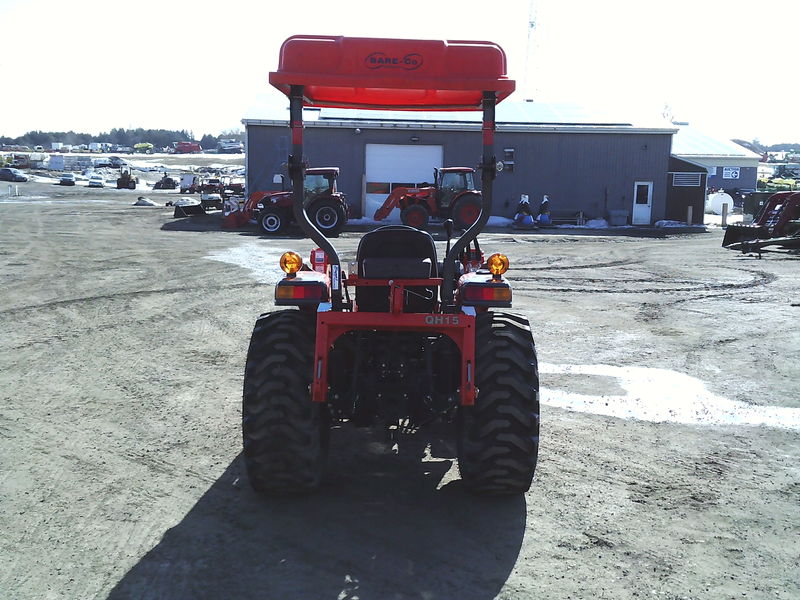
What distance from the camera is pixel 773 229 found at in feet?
69.5

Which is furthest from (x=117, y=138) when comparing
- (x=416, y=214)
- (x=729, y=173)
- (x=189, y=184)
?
(x=416, y=214)

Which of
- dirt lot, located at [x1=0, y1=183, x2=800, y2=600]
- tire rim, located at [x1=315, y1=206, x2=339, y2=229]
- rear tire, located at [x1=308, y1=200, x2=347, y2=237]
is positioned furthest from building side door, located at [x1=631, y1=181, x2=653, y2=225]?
dirt lot, located at [x1=0, y1=183, x2=800, y2=600]

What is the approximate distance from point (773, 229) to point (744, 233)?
81 centimetres

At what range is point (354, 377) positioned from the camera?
5109 millimetres

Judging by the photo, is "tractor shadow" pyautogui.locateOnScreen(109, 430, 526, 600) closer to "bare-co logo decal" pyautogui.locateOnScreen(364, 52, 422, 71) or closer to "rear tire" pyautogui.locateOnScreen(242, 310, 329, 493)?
"rear tire" pyautogui.locateOnScreen(242, 310, 329, 493)

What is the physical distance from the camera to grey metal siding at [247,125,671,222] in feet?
106

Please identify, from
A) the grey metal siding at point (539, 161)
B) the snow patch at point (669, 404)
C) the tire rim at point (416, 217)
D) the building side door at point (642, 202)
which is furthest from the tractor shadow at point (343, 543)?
the building side door at point (642, 202)

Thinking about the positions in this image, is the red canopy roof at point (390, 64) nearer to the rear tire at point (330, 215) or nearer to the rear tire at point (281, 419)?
the rear tire at point (281, 419)

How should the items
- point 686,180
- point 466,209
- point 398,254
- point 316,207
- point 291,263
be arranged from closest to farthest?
point 291,263, point 398,254, point 466,209, point 316,207, point 686,180

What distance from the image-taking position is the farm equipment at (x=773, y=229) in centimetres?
1994

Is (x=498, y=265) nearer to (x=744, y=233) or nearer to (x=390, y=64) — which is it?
(x=390, y=64)

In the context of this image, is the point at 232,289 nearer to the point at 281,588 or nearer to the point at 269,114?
the point at 281,588

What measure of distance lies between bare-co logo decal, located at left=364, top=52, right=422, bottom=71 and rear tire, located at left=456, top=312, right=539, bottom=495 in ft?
5.64

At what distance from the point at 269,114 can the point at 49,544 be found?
30356 mm
